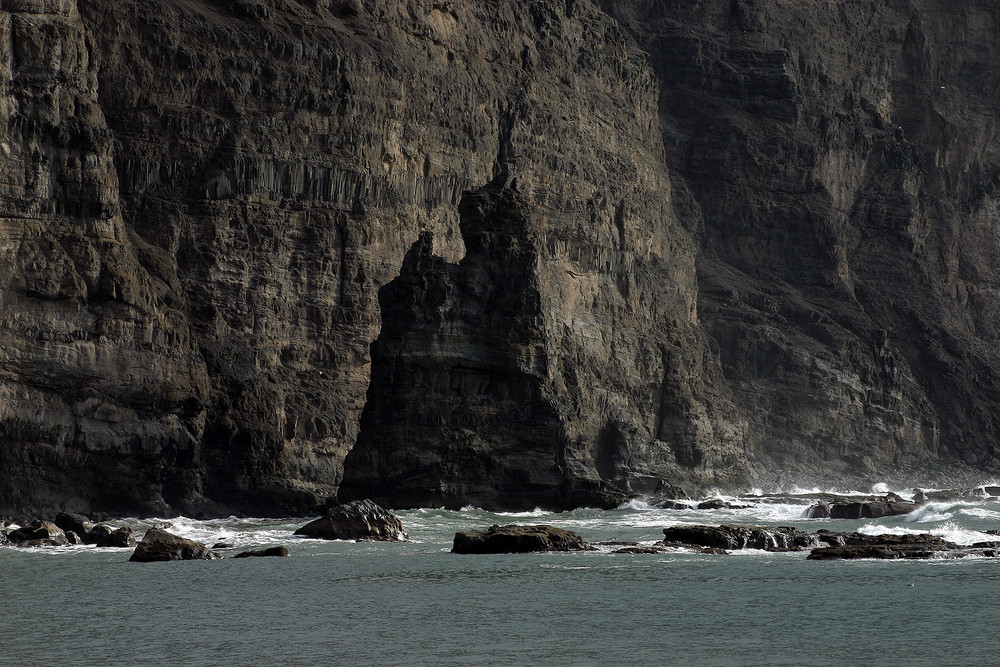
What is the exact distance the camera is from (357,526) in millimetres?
63844

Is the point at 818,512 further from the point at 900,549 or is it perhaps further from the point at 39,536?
the point at 39,536

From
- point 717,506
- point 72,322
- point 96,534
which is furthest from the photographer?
point 717,506

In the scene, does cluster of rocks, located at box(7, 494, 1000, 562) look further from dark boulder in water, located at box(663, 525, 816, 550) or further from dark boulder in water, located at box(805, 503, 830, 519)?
dark boulder in water, located at box(805, 503, 830, 519)

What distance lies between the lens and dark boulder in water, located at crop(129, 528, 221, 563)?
179 ft

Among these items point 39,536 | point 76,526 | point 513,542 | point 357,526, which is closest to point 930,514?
point 513,542

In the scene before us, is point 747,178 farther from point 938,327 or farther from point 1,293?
point 1,293

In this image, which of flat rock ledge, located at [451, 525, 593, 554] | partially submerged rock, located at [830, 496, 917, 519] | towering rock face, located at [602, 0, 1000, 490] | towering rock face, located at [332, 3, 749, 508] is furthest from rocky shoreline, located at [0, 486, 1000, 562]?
towering rock face, located at [602, 0, 1000, 490]

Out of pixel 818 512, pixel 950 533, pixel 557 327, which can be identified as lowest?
pixel 950 533

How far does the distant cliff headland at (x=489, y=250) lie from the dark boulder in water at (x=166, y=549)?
24.5 meters

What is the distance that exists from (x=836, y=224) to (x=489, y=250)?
7787cm

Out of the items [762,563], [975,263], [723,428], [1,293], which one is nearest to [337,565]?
[762,563]

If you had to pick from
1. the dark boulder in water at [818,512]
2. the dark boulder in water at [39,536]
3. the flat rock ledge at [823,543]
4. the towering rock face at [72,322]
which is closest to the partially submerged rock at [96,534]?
the dark boulder in water at [39,536]

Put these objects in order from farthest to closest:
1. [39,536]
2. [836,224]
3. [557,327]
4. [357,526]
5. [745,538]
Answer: [836,224] < [557,327] < [357,526] < [39,536] < [745,538]

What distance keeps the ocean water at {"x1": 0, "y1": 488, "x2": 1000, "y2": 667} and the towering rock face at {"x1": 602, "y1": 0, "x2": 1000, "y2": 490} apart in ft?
282
